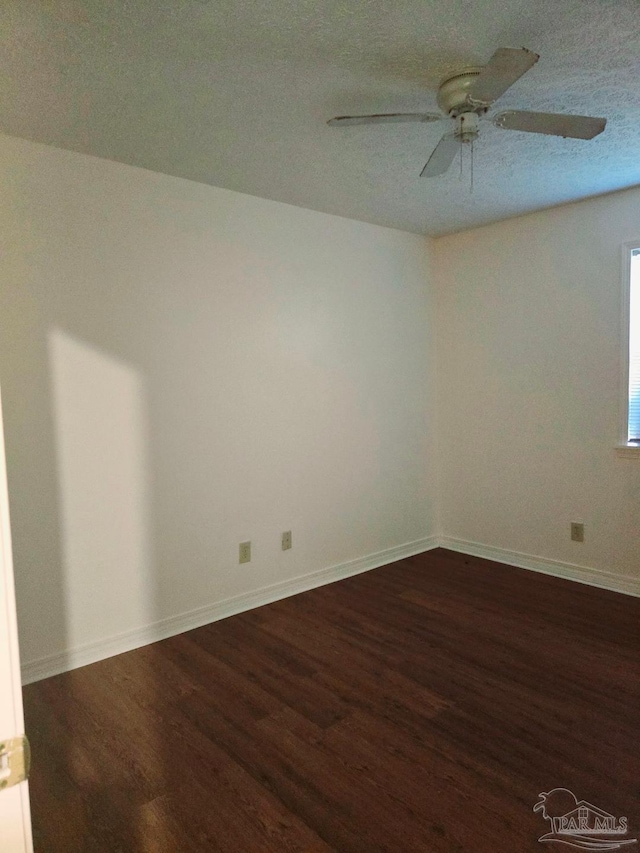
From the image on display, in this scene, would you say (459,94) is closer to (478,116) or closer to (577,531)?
(478,116)

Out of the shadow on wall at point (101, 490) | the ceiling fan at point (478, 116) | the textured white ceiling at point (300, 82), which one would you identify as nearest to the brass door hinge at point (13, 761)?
the textured white ceiling at point (300, 82)

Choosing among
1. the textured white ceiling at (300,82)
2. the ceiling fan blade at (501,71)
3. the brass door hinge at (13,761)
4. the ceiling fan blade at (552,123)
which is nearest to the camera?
the brass door hinge at (13,761)

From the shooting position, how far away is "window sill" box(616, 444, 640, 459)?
349 cm

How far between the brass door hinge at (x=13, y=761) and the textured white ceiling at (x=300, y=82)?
1824 mm

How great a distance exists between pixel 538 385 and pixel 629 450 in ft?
2.39

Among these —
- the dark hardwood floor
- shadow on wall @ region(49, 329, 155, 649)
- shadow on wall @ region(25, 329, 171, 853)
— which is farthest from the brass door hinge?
shadow on wall @ region(49, 329, 155, 649)

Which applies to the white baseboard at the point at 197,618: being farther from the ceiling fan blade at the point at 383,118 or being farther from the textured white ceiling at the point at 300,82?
the ceiling fan blade at the point at 383,118

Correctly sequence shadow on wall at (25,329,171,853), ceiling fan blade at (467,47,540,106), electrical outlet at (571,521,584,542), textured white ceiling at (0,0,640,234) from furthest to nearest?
1. electrical outlet at (571,521,584,542)
2. shadow on wall at (25,329,171,853)
3. textured white ceiling at (0,0,640,234)
4. ceiling fan blade at (467,47,540,106)

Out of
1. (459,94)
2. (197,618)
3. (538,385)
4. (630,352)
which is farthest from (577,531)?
(459,94)

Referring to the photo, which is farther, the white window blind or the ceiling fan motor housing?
the white window blind

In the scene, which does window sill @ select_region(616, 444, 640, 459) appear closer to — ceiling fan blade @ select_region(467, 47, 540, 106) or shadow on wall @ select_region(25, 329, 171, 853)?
ceiling fan blade @ select_region(467, 47, 540, 106)

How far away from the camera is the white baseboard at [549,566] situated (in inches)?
141

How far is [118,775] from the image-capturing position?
6.53ft

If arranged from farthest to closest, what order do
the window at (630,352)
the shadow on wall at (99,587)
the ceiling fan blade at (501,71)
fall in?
the window at (630,352) < the shadow on wall at (99,587) < the ceiling fan blade at (501,71)
